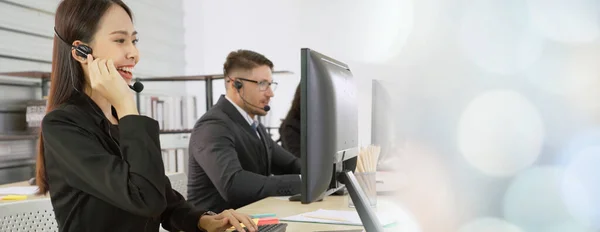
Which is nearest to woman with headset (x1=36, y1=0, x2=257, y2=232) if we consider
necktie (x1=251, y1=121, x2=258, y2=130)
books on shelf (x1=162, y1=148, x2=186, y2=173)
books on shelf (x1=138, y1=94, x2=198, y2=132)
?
necktie (x1=251, y1=121, x2=258, y2=130)

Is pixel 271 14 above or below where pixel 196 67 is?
above

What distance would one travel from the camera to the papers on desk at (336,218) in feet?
4.53

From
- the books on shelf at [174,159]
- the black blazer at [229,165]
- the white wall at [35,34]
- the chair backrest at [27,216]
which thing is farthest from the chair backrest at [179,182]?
the books on shelf at [174,159]

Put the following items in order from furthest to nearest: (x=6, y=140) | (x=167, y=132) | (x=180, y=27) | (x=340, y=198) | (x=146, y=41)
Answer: (x=180, y=27), (x=146, y=41), (x=167, y=132), (x=6, y=140), (x=340, y=198)

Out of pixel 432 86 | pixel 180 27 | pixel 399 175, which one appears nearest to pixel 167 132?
pixel 180 27

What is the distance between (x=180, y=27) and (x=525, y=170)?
3.51m

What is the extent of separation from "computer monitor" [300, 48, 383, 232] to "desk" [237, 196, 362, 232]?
11.4 inches

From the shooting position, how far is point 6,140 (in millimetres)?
3074

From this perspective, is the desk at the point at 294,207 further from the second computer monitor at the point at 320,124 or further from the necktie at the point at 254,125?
the necktie at the point at 254,125

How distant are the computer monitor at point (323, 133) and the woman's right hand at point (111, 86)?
1.24ft

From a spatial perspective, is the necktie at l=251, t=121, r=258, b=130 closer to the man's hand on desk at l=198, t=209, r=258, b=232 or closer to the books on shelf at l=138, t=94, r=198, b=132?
the man's hand on desk at l=198, t=209, r=258, b=232

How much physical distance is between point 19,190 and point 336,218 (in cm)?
127

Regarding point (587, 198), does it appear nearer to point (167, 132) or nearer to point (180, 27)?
point (167, 132)

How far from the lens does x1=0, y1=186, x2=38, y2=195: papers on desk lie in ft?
6.10
